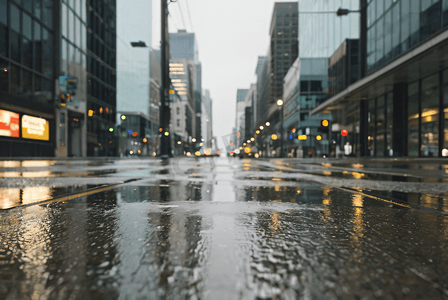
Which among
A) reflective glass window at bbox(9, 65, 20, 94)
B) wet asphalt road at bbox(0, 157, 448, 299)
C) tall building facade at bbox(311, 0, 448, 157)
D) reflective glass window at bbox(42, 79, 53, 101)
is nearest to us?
wet asphalt road at bbox(0, 157, 448, 299)

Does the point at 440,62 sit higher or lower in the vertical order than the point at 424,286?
higher

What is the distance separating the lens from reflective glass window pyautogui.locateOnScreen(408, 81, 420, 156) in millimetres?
20516

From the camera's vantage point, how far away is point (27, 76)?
1163 inches

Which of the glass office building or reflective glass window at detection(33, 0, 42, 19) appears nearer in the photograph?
the glass office building

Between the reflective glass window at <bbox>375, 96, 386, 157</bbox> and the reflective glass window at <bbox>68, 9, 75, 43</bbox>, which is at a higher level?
the reflective glass window at <bbox>68, 9, 75, 43</bbox>

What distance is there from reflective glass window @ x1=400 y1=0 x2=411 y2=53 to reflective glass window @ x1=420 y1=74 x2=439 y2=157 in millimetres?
2842

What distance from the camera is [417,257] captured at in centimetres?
185

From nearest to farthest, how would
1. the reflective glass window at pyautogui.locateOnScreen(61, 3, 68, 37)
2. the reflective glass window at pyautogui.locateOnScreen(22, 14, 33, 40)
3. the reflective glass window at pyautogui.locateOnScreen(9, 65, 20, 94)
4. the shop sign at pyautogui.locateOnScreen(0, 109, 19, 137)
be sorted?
the shop sign at pyautogui.locateOnScreen(0, 109, 19, 137) → the reflective glass window at pyautogui.locateOnScreen(9, 65, 20, 94) → the reflective glass window at pyautogui.locateOnScreen(22, 14, 33, 40) → the reflective glass window at pyautogui.locateOnScreen(61, 3, 68, 37)

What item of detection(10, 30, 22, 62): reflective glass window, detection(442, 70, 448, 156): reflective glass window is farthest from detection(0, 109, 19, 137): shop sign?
detection(442, 70, 448, 156): reflective glass window

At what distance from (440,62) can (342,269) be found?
18517 mm

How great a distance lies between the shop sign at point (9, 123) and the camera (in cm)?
2555

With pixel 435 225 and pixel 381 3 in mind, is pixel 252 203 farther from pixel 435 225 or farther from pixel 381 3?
pixel 381 3

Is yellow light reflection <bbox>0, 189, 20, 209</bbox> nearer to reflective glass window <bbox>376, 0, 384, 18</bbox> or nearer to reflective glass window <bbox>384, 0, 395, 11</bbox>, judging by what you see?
reflective glass window <bbox>384, 0, 395, 11</bbox>

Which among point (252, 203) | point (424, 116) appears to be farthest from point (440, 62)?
point (252, 203)
